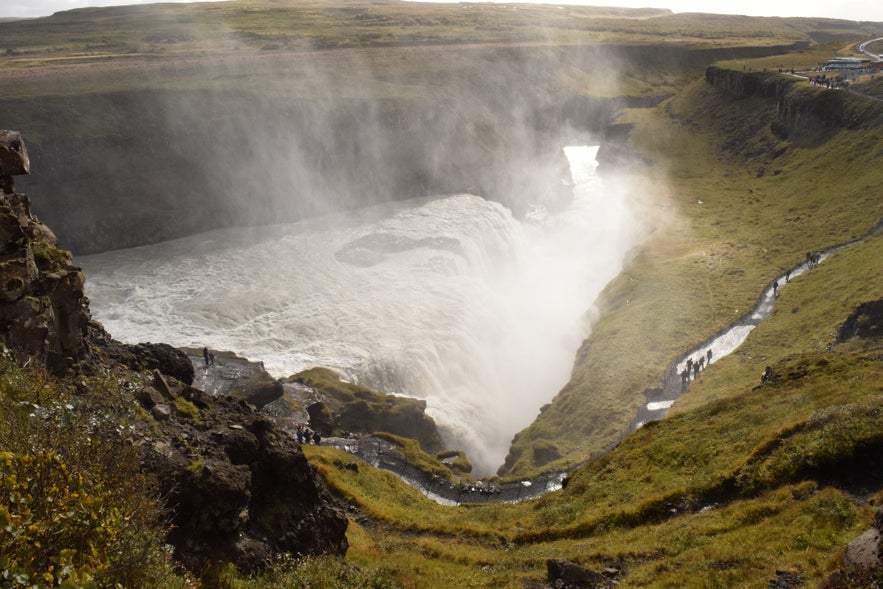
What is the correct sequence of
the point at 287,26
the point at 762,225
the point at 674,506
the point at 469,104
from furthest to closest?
the point at 287,26, the point at 469,104, the point at 762,225, the point at 674,506

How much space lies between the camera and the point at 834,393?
2638 centimetres

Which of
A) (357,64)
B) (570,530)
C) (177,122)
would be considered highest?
(357,64)

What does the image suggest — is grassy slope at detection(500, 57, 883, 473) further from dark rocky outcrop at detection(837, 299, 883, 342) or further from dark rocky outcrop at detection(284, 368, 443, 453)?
dark rocky outcrop at detection(284, 368, 443, 453)

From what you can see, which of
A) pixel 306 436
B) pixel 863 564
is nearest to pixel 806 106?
pixel 306 436

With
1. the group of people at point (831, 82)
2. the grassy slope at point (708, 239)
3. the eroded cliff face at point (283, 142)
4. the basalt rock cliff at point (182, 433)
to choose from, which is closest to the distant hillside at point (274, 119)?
the eroded cliff face at point (283, 142)

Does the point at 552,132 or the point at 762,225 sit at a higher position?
the point at 552,132

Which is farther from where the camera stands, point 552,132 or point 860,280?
point 552,132

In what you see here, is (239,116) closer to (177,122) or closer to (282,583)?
(177,122)

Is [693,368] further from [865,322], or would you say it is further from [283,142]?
[283,142]

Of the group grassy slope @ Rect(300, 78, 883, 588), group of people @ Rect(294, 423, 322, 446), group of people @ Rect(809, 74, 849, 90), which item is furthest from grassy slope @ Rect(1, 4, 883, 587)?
group of people @ Rect(809, 74, 849, 90)

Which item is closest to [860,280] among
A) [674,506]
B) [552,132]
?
[674,506]

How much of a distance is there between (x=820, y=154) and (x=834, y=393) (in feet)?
259

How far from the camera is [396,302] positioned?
2667 inches

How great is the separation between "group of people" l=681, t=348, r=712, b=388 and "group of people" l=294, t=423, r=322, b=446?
90.6 feet
